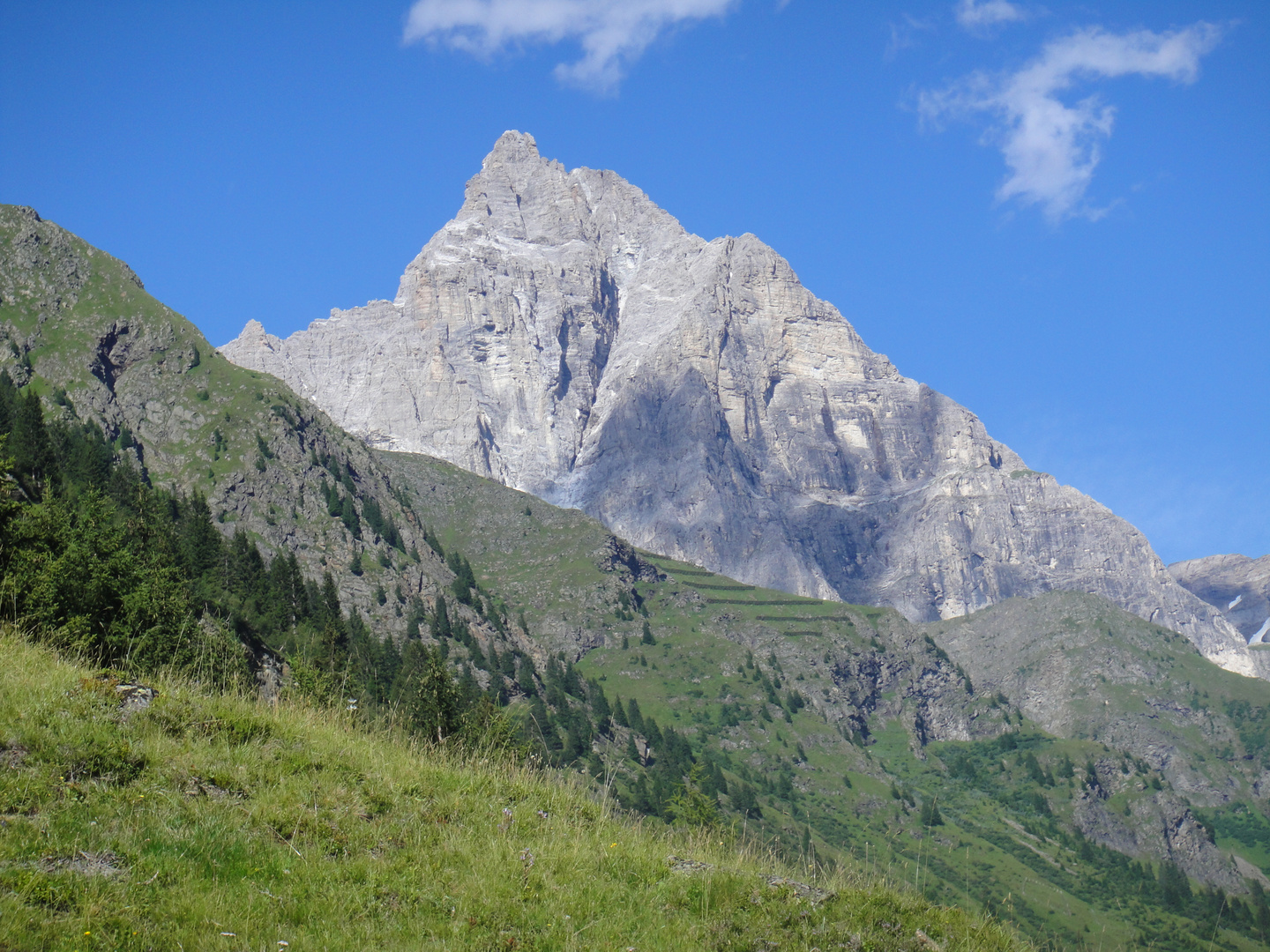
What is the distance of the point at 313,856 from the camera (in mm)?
12438

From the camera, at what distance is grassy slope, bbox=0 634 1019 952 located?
10703 mm

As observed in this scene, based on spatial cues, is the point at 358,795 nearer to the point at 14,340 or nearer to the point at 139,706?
the point at 139,706

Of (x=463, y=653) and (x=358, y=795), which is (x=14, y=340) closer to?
(x=463, y=653)

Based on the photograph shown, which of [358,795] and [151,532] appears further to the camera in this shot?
[151,532]

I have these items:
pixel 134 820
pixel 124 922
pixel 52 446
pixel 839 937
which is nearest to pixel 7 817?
pixel 134 820

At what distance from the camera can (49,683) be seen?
1420cm

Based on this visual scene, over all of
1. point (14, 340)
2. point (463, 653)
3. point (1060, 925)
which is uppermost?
point (14, 340)

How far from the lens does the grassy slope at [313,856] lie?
10703mm

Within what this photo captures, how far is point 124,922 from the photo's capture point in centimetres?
1013

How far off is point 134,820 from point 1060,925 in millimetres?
215019

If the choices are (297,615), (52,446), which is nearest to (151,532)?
(297,615)

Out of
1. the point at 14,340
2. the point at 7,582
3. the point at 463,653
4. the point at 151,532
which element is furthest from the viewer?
the point at 14,340

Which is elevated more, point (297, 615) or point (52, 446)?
point (52, 446)

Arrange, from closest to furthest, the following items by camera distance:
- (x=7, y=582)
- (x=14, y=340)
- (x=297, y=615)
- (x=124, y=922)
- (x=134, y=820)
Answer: (x=124, y=922) < (x=134, y=820) < (x=7, y=582) < (x=297, y=615) < (x=14, y=340)
